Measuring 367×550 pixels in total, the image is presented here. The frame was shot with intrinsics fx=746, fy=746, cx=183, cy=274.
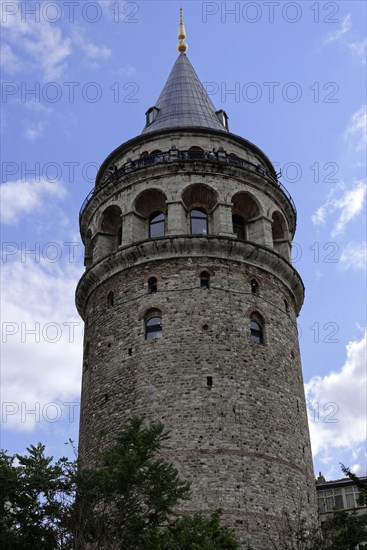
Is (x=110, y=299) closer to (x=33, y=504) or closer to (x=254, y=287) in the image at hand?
(x=254, y=287)

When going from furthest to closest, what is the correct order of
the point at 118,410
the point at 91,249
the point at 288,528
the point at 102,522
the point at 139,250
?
the point at 91,249, the point at 139,250, the point at 118,410, the point at 288,528, the point at 102,522

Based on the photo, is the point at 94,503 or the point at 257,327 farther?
the point at 257,327

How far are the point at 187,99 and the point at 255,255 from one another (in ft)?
38.1

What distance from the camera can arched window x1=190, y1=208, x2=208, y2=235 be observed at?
108 ft

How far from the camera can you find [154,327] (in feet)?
98.2

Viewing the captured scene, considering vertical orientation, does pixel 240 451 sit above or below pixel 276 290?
below

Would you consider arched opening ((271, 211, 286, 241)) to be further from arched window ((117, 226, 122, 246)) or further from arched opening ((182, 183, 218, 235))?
arched window ((117, 226, 122, 246))

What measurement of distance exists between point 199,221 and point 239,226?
2011mm

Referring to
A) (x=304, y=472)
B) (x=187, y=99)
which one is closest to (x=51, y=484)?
(x=304, y=472)

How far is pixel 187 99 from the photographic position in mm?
39344

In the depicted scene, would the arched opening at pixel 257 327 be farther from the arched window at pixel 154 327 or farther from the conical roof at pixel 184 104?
the conical roof at pixel 184 104

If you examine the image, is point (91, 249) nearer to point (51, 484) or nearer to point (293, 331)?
point (293, 331)

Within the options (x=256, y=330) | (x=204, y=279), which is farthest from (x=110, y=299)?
(x=256, y=330)

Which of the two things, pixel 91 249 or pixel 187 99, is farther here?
pixel 187 99
